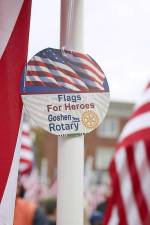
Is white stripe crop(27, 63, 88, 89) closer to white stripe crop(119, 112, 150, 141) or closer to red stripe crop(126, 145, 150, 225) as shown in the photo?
white stripe crop(119, 112, 150, 141)

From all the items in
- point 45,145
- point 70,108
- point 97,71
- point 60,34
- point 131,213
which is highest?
point 45,145

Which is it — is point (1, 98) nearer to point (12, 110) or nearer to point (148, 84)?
point (12, 110)

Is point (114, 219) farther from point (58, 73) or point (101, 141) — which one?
point (101, 141)

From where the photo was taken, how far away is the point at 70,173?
2746mm

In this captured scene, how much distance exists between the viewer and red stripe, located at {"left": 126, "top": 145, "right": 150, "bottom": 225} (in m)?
2.50

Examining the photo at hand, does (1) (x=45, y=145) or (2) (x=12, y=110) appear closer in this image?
(2) (x=12, y=110)

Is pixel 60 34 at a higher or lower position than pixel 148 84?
higher

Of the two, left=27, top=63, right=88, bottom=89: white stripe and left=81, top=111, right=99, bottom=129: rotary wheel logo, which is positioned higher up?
left=27, top=63, right=88, bottom=89: white stripe

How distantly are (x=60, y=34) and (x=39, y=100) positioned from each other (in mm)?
331

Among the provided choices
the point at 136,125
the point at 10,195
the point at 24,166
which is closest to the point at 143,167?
the point at 136,125

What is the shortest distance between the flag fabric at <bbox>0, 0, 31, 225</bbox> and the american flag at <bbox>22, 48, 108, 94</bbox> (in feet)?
0.40

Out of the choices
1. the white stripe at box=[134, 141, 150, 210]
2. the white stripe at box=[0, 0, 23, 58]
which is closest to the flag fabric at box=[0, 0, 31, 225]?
the white stripe at box=[0, 0, 23, 58]

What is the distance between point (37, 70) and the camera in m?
2.86

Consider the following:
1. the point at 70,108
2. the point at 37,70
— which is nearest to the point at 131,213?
the point at 70,108
